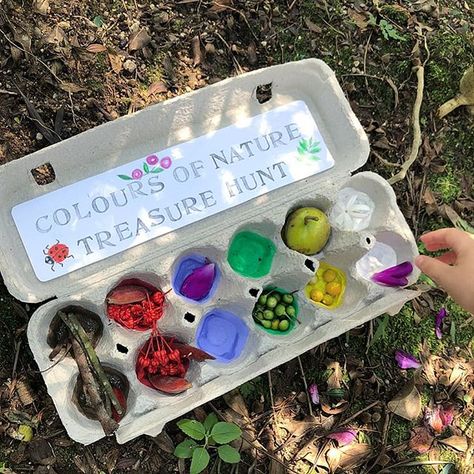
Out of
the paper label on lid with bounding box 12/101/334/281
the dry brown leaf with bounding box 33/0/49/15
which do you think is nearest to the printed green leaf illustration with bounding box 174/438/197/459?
the paper label on lid with bounding box 12/101/334/281

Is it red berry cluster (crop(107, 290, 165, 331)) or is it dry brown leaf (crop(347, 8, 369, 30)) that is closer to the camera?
red berry cluster (crop(107, 290, 165, 331))

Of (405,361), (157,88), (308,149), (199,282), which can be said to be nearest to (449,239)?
(308,149)

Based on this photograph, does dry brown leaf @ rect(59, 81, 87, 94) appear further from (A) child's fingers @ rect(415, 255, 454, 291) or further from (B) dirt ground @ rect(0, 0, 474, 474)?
(A) child's fingers @ rect(415, 255, 454, 291)

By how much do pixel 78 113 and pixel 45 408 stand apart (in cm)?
86

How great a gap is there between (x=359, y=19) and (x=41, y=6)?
3.48 ft

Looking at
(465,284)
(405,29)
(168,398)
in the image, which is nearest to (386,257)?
(465,284)

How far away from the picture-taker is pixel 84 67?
201cm

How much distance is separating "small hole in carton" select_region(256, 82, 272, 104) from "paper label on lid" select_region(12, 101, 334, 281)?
0.14 metres

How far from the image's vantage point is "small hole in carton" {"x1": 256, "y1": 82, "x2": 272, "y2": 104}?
79.3 inches

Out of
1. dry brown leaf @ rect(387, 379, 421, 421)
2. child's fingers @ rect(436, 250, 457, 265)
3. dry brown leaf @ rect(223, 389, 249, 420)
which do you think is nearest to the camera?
child's fingers @ rect(436, 250, 457, 265)

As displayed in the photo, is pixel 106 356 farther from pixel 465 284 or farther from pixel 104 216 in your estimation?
pixel 465 284

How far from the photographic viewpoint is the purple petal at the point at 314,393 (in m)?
2.04

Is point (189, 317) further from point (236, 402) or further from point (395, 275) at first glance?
point (395, 275)

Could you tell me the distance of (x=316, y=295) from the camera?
185 centimetres
